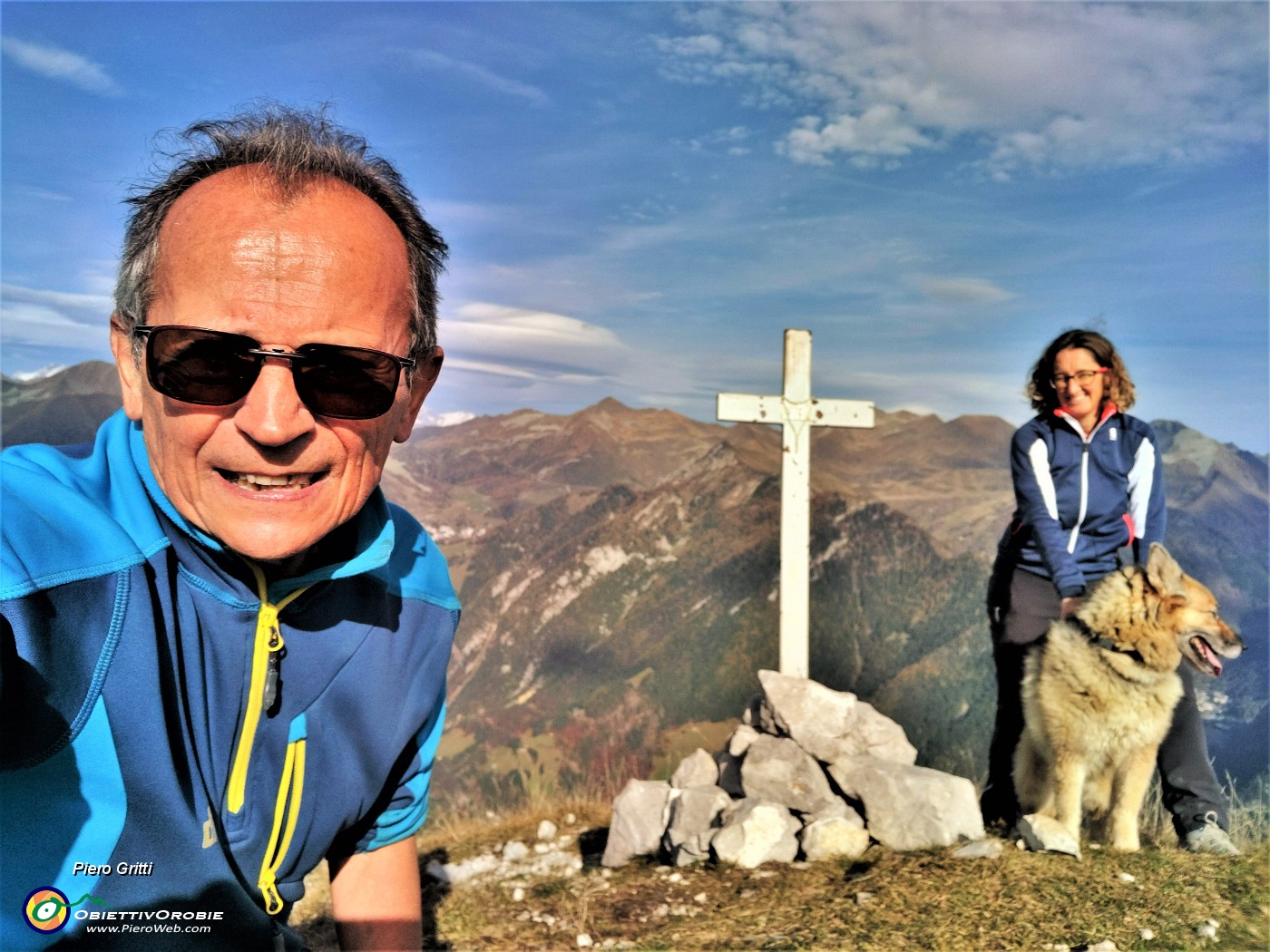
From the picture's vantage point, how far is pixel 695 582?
28.9 feet

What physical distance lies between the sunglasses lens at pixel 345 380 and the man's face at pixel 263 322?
18 millimetres

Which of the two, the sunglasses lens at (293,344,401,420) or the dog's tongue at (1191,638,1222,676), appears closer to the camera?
the sunglasses lens at (293,344,401,420)

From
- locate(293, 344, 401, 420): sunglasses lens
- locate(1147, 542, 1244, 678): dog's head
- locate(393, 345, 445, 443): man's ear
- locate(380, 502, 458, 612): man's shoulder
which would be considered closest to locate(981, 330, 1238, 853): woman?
locate(1147, 542, 1244, 678): dog's head

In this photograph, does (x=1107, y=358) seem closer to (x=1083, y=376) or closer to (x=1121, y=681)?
(x=1083, y=376)

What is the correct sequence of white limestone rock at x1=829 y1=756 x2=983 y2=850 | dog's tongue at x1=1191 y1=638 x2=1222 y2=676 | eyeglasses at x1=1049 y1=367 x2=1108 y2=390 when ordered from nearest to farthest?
dog's tongue at x1=1191 y1=638 x2=1222 y2=676
eyeglasses at x1=1049 y1=367 x2=1108 y2=390
white limestone rock at x1=829 y1=756 x2=983 y2=850

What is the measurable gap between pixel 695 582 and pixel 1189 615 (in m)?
5.04

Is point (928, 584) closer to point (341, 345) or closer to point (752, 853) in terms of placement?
point (752, 853)

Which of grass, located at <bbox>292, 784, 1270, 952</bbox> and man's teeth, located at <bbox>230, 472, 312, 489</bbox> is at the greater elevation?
man's teeth, located at <bbox>230, 472, 312, 489</bbox>

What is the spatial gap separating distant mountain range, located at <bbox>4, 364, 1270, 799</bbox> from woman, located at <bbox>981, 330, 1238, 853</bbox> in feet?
7.82

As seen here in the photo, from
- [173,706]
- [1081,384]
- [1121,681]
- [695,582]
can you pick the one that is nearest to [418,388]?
[173,706]

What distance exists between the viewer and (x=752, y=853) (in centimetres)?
467

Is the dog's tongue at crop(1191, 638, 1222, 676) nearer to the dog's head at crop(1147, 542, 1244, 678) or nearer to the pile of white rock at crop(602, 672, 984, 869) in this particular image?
the dog's head at crop(1147, 542, 1244, 678)

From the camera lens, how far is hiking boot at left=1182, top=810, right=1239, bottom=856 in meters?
4.30

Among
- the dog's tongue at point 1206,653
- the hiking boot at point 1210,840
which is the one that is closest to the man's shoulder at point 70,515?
the dog's tongue at point 1206,653
